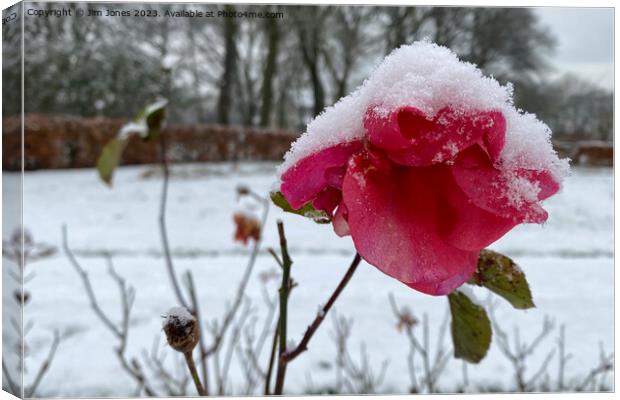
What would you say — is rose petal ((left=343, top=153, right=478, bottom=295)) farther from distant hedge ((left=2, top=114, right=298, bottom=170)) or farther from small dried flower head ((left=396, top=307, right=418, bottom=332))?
distant hedge ((left=2, top=114, right=298, bottom=170))

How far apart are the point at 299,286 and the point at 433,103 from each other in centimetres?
146

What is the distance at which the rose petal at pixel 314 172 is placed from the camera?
0.17 meters

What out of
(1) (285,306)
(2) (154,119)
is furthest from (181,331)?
(2) (154,119)

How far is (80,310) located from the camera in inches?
56.2

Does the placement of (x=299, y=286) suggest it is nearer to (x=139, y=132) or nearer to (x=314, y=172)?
(x=139, y=132)

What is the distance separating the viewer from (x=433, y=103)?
166 mm

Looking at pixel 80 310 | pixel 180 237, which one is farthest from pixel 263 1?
pixel 180 237

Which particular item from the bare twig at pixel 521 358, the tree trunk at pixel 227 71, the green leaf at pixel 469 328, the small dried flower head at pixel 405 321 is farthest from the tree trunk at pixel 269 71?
the green leaf at pixel 469 328

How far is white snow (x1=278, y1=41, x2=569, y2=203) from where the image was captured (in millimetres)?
163

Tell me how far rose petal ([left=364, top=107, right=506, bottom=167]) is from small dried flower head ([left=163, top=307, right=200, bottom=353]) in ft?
0.37

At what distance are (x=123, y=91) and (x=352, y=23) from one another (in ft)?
9.54

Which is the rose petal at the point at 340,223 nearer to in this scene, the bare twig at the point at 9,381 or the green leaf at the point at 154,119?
the green leaf at the point at 154,119

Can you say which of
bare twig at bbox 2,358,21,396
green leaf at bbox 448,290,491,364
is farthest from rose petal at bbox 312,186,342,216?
bare twig at bbox 2,358,21,396

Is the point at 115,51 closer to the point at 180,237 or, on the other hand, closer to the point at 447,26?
the point at 180,237
